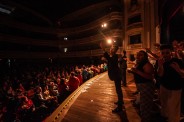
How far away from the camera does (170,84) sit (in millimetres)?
2646

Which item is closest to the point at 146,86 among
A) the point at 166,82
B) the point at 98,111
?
the point at 166,82

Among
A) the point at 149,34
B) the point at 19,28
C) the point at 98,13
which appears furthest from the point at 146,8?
the point at 19,28

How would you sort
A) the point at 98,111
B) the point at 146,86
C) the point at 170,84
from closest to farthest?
the point at 170,84 → the point at 146,86 → the point at 98,111

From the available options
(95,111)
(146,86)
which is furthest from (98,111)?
(146,86)

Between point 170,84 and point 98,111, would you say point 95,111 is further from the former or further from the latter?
point 170,84

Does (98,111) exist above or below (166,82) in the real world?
below

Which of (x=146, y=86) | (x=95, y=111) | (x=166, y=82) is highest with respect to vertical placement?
(x=166, y=82)

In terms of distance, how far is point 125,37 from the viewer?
895 inches

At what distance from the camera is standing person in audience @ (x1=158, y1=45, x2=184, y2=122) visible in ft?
8.57

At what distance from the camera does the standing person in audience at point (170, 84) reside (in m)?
2.61

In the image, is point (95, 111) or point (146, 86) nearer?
point (146, 86)

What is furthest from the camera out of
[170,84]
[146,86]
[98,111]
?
[98,111]

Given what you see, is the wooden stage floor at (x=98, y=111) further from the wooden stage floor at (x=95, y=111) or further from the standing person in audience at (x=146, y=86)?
the standing person in audience at (x=146, y=86)

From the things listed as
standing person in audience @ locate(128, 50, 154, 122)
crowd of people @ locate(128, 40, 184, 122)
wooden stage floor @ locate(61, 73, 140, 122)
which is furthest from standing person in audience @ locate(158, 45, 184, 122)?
wooden stage floor @ locate(61, 73, 140, 122)
